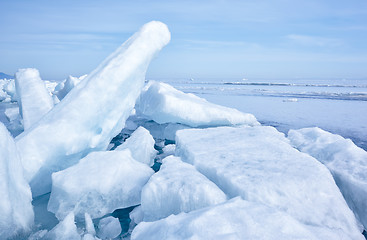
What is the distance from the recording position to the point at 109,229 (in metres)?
2.18

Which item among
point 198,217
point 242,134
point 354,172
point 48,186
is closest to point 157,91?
point 242,134

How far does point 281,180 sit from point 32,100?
4701mm

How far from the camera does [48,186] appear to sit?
296 centimetres

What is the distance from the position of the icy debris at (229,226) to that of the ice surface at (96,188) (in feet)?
2.98

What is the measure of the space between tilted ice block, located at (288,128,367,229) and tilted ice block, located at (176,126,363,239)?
0.67ft

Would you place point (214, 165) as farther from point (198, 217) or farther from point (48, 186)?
point (48, 186)

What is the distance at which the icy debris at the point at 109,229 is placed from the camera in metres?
2.15

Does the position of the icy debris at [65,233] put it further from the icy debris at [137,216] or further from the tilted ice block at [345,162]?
the tilted ice block at [345,162]

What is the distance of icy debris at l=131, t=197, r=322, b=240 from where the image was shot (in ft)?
4.72

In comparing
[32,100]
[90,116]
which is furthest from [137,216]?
[32,100]

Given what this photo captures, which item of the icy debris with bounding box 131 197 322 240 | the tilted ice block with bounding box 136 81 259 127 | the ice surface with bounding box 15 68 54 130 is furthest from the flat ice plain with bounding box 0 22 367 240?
the ice surface with bounding box 15 68 54 130

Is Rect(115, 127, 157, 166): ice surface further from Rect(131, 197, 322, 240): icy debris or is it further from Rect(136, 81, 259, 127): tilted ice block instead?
Rect(131, 197, 322, 240): icy debris

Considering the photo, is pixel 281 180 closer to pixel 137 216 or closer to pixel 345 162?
pixel 345 162

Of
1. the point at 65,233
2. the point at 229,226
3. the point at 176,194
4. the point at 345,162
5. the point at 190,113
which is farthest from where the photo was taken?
the point at 190,113
